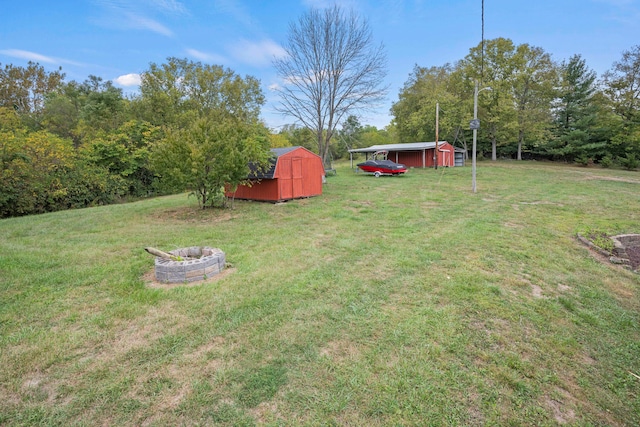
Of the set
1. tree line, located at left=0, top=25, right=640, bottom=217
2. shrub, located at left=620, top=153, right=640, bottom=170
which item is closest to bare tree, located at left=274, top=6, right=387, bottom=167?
tree line, located at left=0, top=25, right=640, bottom=217

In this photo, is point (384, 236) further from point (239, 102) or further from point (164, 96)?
point (239, 102)

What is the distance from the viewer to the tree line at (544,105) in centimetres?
2439

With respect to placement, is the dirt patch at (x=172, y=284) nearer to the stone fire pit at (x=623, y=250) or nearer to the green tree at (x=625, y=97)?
the stone fire pit at (x=623, y=250)

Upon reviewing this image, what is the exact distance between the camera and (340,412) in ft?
7.06

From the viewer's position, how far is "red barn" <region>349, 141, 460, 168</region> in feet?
84.9

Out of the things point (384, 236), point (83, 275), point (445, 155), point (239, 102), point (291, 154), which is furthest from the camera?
point (239, 102)

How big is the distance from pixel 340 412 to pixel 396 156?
2708cm

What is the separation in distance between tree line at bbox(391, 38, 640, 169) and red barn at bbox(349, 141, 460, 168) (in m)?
4.28

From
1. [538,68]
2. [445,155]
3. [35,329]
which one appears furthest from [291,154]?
[538,68]

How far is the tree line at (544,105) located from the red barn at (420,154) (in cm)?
428

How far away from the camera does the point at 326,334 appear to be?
10.1 ft

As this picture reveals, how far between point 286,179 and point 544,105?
30.2 meters

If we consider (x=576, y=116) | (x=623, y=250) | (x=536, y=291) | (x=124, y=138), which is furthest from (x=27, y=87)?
(x=576, y=116)

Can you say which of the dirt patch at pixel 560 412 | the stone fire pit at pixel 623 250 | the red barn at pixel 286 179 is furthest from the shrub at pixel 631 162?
the dirt patch at pixel 560 412
